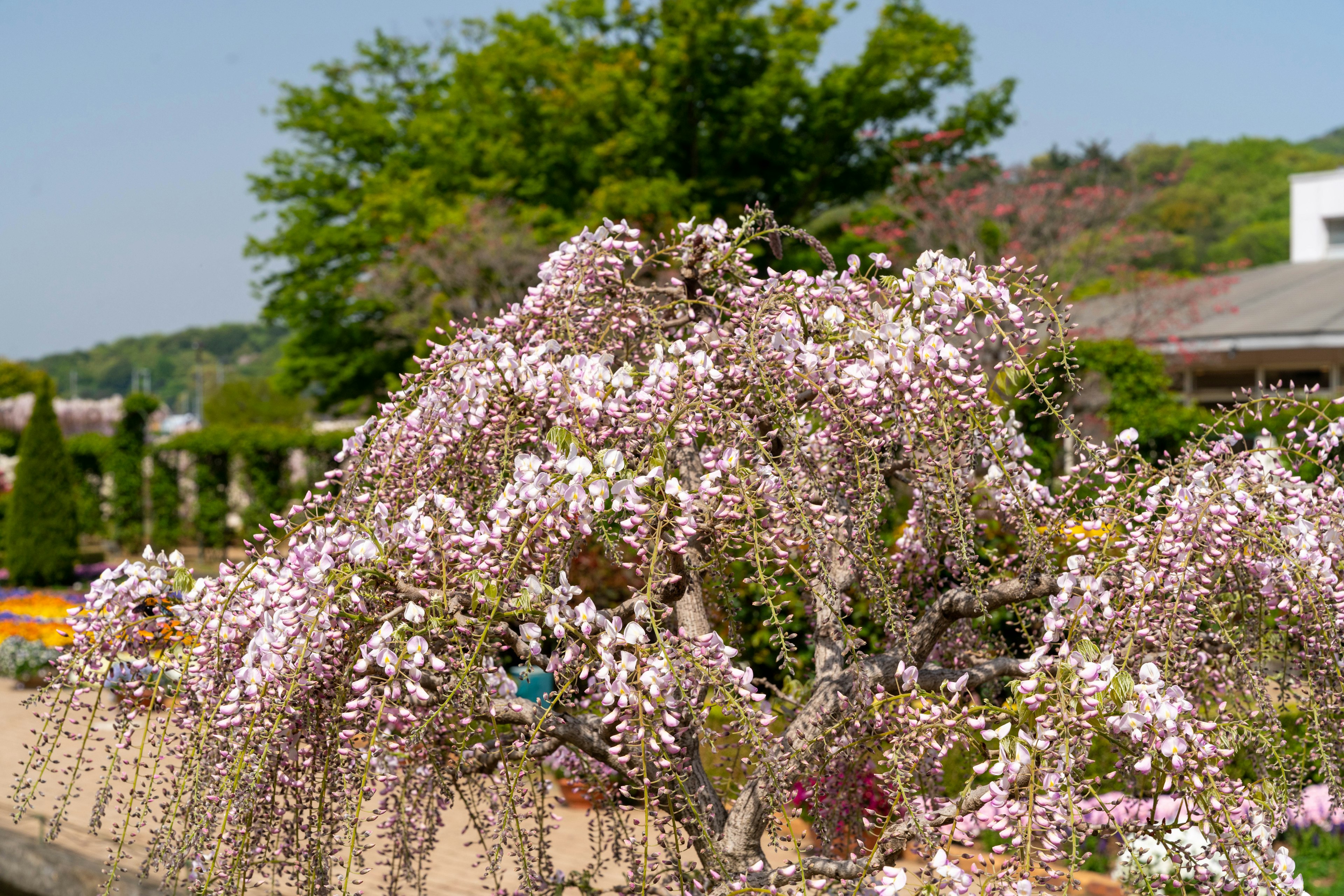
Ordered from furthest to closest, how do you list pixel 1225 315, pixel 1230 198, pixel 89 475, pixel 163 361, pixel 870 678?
pixel 163 361, pixel 1230 198, pixel 89 475, pixel 1225 315, pixel 870 678

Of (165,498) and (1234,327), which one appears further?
(165,498)

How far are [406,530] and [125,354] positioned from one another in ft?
413

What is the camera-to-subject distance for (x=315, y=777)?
2322 mm

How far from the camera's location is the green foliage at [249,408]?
3512 cm

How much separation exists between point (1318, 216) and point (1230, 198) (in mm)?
19575

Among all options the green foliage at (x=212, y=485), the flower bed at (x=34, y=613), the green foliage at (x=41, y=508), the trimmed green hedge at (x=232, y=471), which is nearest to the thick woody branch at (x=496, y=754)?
the flower bed at (x=34, y=613)

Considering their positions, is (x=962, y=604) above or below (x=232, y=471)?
above

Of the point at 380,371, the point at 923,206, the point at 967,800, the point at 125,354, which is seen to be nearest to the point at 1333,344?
the point at 923,206

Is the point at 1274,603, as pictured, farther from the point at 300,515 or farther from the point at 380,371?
the point at 380,371

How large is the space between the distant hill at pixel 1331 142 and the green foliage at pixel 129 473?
225 feet

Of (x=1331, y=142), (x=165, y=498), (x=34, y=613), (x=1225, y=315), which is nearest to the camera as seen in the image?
(x=34, y=613)

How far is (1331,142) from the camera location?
6731 cm

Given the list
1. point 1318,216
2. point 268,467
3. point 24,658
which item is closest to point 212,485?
point 268,467

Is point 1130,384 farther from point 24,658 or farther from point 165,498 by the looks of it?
point 165,498
